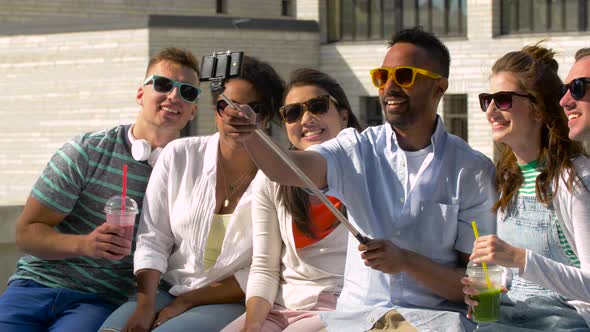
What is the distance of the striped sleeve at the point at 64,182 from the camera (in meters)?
5.12

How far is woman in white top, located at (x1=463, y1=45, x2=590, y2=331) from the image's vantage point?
395cm

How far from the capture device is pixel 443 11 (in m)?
27.1

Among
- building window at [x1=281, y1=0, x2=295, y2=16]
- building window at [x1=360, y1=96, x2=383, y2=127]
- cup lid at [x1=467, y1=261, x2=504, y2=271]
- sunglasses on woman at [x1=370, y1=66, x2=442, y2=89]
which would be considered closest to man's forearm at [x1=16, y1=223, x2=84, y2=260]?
sunglasses on woman at [x1=370, y1=66, x2=442, y2=89]

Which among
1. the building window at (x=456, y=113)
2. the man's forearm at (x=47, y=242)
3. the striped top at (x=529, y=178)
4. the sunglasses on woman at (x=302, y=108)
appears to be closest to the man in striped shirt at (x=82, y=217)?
the man's forearm at (x=47, y=242)

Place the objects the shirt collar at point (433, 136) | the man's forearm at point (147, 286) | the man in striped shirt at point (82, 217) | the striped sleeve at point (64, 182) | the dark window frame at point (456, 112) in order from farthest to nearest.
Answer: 1. the dark window frame at point (456, 112)
2. the striped sleeve at point (64, 182)
3. the man in striped shirt at point (82, 217)
4. the man's forearm at point (147, 286)
5. the shirt collar at point (433, 136)

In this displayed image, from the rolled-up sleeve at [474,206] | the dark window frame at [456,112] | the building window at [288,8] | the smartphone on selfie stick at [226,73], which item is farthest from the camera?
the building window at [288,8]

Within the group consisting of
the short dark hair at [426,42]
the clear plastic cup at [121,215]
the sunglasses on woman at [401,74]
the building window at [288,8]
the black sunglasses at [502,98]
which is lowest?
the clear plastic cup at [121,215]

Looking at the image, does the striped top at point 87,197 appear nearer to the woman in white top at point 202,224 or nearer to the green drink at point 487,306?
the woman in white top at point 202,224

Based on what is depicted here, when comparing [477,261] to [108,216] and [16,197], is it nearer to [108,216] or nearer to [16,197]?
[108,216]

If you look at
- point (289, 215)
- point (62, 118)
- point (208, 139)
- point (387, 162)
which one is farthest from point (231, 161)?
point (62, 118)

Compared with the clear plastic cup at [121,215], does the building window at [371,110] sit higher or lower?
lower

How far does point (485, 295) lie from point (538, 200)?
1.95 feet

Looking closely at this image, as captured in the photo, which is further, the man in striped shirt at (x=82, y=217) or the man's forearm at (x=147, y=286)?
the man in striped shirt at (x=82, y=217)

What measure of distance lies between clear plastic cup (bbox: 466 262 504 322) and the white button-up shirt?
0.92 feet
